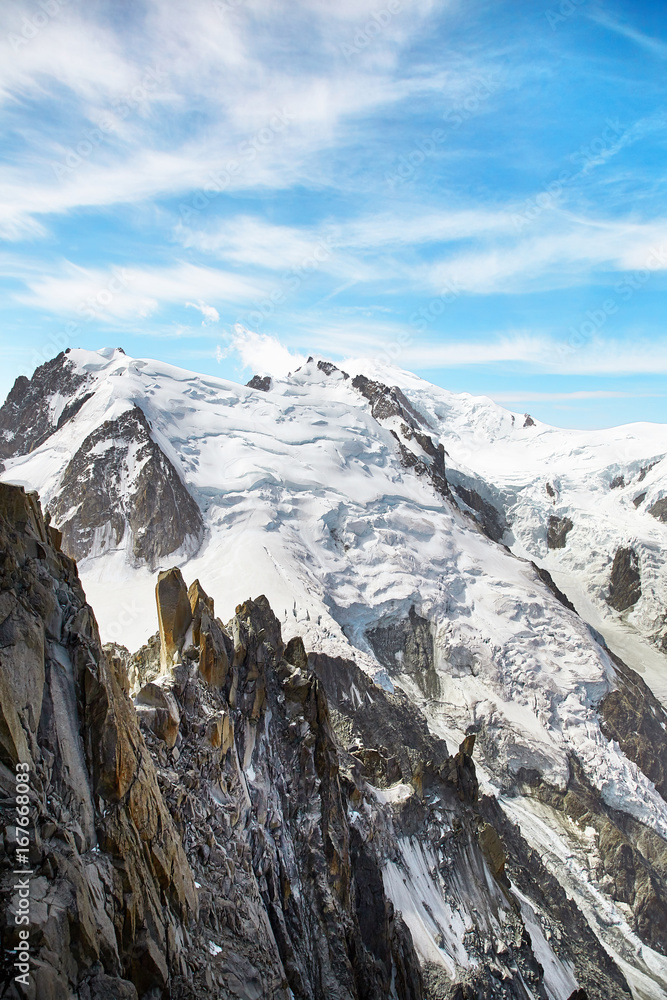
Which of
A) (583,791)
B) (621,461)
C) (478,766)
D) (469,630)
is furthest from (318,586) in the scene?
(621,461)

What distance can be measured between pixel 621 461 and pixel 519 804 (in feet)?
476

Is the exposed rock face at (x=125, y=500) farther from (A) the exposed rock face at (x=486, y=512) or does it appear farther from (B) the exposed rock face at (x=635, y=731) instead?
(A) the exposed rock face at (x=486, y=512)

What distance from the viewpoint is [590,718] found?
239ft

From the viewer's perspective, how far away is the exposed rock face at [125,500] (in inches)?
2992

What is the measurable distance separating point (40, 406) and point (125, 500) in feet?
145

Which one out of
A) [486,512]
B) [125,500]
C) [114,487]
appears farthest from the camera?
[486,512]

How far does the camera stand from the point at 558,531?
163 metres

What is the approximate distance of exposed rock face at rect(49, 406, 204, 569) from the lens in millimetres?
76000

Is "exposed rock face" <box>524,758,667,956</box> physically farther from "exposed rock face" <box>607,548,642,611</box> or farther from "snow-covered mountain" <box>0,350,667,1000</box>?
"exposed rock face" <box>607,548,642,611</box>

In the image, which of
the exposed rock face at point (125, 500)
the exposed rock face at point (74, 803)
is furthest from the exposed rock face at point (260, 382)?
the exposed rock face at point (74, 803)

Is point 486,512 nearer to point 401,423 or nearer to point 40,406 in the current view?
point 401,423

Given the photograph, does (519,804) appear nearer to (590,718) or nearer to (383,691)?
(590,718)

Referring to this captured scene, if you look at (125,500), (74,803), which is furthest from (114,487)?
(74,803)

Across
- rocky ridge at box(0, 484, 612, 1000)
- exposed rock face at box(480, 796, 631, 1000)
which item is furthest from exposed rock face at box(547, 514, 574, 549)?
rocky ridge at box(0, 484, 612, 1000)
